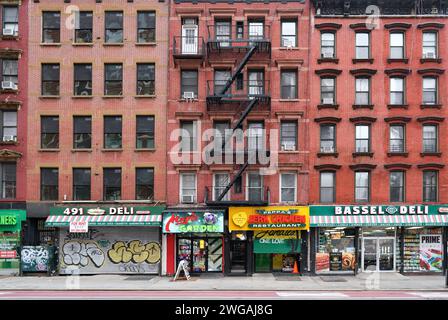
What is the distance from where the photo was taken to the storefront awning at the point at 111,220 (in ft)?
101

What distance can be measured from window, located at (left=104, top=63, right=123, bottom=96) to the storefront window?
15.9 metres

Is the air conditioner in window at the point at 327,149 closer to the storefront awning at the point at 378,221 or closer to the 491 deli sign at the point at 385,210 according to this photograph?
the 491 deli sign at the point at 385,210

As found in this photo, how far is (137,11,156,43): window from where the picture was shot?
32.6m

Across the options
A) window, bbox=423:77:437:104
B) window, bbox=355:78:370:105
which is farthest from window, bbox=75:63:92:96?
window, bbox=423:77:437:104

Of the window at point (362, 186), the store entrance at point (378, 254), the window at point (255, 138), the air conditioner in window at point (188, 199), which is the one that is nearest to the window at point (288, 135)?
the window at point (255, 138)

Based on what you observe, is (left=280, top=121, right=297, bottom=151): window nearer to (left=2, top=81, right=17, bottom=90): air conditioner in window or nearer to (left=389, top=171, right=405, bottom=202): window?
(left=389, top=171, right=405, bottom=202): window

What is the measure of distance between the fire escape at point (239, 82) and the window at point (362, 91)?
577cm

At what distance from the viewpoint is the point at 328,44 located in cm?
3231

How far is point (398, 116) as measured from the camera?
31.8m

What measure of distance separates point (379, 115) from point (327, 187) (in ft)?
18.6

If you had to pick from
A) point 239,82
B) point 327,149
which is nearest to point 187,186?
point 239,82

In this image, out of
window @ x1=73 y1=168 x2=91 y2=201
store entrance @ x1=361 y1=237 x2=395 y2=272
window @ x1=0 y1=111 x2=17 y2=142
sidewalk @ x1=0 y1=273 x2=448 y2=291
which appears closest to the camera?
sidewalk @ x1=0 y1=273 x2=448 y2=291

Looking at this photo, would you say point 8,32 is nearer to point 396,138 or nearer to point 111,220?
point 111,220

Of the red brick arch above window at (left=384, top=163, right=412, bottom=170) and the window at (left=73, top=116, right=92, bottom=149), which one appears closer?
A: the red brick arch above window at (left=384, top=163, right=412, bottom=170)
